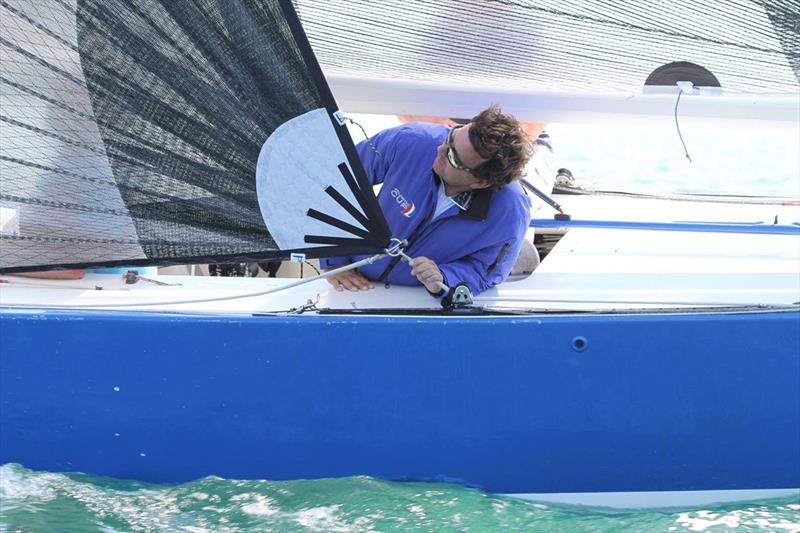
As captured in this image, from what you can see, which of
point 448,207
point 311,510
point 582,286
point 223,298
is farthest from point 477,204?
point 311,510

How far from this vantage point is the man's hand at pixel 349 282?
2.45m

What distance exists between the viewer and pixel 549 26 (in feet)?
8.57

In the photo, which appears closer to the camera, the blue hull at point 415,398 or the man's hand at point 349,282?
the blue hull at point 415,398

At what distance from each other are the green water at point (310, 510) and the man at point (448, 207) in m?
0.45

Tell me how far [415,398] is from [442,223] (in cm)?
43

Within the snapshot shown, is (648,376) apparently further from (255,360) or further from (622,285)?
(255,360)

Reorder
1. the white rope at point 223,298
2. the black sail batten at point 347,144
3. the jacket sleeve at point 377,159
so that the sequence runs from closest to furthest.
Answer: the black sail batten at point 347,144, the white rope at point 223,298, the jacket sleeve at point 377,159

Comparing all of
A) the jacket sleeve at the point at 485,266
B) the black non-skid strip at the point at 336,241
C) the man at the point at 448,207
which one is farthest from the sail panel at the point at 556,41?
the black non-skid strip at the point at 336,241

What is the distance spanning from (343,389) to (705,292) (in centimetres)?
84

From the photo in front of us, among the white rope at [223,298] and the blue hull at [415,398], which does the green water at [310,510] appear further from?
the white rope at [223,298]

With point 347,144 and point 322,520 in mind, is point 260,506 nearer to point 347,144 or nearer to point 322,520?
point 322,520

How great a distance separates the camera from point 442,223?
2.45 meters

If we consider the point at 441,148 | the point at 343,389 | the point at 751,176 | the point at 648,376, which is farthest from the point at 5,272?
the point at 751,176

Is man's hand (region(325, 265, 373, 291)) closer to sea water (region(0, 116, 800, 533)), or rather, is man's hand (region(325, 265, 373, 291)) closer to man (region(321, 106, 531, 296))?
man (region(321, 106, 531, 296))
